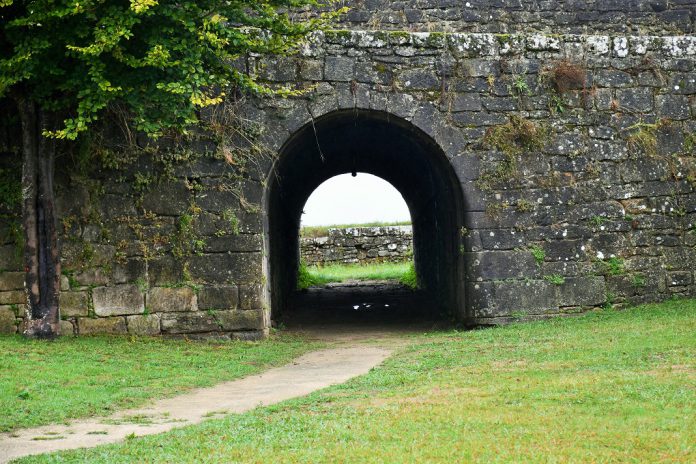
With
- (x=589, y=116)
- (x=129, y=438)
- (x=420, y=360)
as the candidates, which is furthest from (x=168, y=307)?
(x=589, y=116)

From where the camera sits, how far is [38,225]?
9570 mm

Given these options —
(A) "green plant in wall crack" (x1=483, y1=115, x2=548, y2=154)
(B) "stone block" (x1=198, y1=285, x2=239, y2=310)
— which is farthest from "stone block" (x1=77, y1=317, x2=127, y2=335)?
(A) "green plant in wall crack" (x1=483, y1=115, x2=548, y2=154)

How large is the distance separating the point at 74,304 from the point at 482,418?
6.46m

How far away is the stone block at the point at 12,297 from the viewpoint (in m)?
9.95

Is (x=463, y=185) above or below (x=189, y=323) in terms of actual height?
above

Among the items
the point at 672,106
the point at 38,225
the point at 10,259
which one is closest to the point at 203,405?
the point at 38,225

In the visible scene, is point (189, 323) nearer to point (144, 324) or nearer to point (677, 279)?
point (144, 324)

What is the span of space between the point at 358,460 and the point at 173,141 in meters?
6.86

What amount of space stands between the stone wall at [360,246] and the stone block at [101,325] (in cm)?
1477

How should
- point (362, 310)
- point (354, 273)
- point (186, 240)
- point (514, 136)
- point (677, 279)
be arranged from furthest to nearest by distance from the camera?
point (354, 273) < point (362, 310) < point (677, 279) < point (514, 136) < point (186, 240)

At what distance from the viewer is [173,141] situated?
33.9 feet

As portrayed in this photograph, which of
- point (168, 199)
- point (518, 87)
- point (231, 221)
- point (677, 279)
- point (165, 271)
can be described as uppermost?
point (518, 87)

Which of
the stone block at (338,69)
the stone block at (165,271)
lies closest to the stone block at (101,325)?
the stone block at (165,271)

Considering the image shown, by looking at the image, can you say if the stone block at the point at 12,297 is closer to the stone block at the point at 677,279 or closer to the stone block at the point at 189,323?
the stone block at the point at 189,323
